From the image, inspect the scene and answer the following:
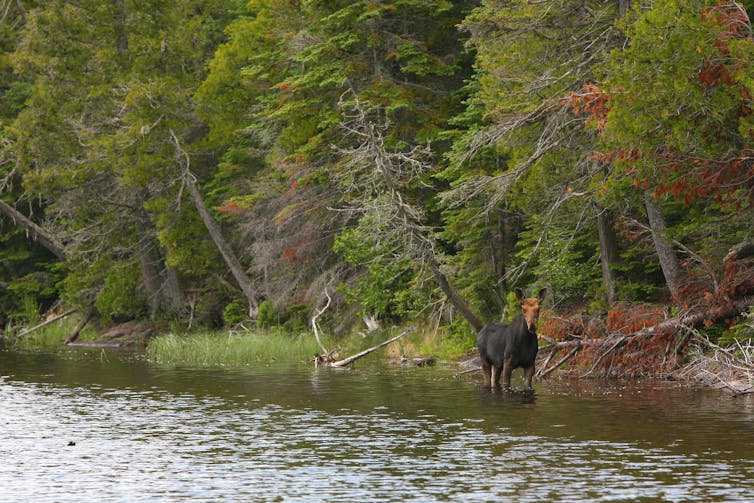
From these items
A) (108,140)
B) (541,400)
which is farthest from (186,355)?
(541,400)

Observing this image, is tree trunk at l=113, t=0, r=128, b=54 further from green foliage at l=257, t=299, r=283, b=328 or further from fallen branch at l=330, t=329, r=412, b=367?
fallen branch at l=330, t=329, r=412, b=367

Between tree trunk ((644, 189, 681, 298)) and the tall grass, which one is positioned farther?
the tall grass

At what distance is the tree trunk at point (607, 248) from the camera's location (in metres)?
27.2

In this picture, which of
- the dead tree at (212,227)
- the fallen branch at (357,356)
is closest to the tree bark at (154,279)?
the dead tree at (212,227)

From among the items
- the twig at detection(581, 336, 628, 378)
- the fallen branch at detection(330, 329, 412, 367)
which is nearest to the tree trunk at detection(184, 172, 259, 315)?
the fallen branch at detection(330, 329, 412, 367)

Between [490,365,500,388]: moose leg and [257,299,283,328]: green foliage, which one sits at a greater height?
[257,299,283,328]: green foliage

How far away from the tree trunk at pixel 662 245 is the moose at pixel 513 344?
3.55m

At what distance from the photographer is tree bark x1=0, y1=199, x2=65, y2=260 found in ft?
163

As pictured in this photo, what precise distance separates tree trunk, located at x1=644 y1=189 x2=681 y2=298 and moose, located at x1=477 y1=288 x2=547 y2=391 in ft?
11.7

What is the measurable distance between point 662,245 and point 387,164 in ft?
26.7

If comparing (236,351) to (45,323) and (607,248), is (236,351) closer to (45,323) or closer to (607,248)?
(607,248)

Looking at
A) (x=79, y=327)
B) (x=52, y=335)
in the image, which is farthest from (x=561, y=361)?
(x=52, y=335)

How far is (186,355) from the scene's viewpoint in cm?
3484

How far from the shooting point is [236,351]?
34562 mm
